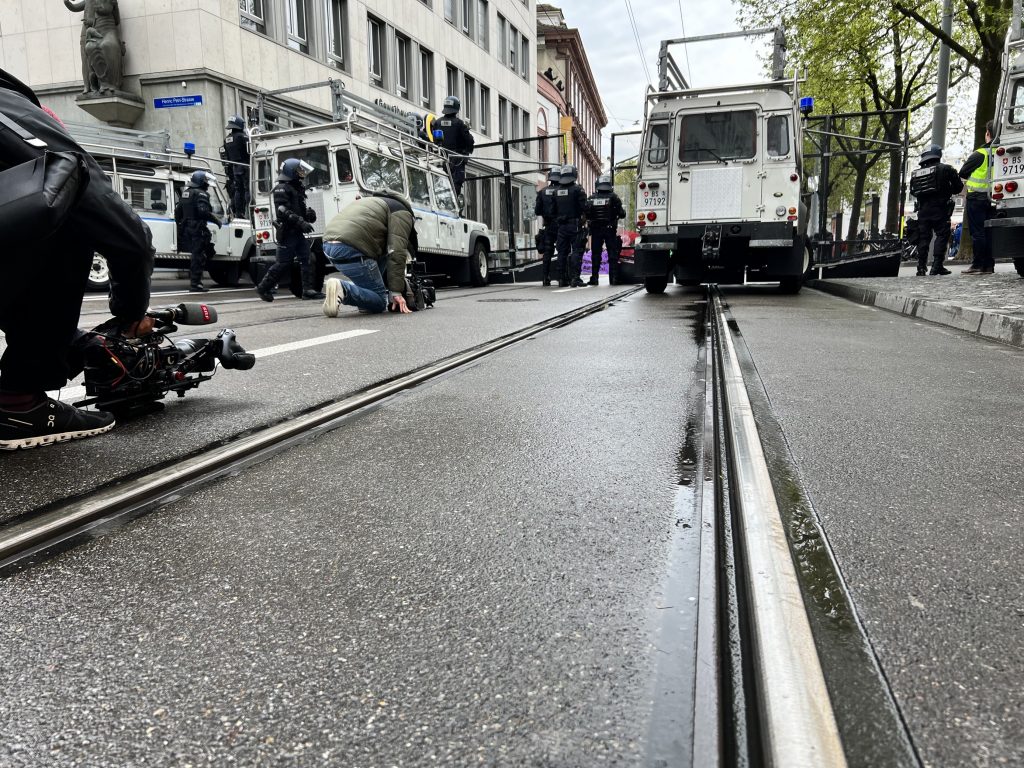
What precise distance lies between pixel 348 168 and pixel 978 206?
1134 cm

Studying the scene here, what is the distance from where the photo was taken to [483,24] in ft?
112

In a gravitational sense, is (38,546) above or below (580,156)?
below

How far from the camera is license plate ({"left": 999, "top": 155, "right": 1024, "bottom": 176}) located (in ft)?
34.1

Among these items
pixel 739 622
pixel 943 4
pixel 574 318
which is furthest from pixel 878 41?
pixel 739 622

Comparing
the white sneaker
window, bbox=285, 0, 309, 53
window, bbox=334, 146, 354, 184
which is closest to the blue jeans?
the white sneaker

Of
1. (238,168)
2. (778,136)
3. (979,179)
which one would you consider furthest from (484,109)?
(778,136)

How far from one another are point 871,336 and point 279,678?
6.19 metres

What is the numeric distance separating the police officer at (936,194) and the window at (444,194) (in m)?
8.71

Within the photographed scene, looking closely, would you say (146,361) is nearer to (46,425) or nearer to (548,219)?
(46,425)

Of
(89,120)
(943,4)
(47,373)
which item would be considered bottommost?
(47,373)

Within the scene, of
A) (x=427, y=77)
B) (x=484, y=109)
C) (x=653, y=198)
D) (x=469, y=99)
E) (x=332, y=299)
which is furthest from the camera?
(x=484, y=109)

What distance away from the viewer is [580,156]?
64062mm

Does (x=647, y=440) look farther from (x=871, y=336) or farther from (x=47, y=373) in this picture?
(x=871, y=336)

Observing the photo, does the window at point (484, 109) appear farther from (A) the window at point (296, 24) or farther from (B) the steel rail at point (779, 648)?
(B) the steel rail at point (779, 648)
